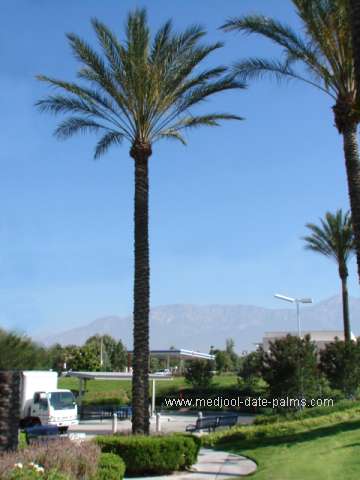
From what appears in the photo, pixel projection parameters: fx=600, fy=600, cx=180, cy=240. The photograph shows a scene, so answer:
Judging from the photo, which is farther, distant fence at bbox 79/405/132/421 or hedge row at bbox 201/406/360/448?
distant fence at bbox 79/405/132/421

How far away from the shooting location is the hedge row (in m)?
19.9

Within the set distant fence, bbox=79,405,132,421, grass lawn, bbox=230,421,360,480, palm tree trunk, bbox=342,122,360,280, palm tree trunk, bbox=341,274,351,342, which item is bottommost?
distant fence, bbox=79,405,132,421

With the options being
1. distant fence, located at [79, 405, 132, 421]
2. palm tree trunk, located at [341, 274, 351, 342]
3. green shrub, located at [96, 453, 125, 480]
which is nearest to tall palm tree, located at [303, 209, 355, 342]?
palm tree trunk, located at [341, 274, 351, 342]

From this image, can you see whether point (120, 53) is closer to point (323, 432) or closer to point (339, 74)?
point (339, 74)

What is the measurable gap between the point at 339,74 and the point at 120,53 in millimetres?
6207

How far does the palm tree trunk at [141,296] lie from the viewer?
15.6 m

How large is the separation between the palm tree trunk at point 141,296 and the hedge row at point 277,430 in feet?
17.5

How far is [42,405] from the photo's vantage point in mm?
29922

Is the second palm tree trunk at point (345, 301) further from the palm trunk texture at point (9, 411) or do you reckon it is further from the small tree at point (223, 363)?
the small tree at point (223, 363)

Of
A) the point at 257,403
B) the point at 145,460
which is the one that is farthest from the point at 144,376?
the point at 257,403

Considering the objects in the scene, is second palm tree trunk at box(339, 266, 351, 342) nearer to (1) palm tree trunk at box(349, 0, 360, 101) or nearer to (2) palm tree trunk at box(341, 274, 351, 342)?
(2) palm tree trunk at box(341, 274, 351, 342)

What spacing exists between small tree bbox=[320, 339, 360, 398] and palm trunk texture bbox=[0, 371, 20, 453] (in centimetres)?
2570

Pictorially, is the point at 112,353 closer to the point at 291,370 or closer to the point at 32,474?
the point at 291,370

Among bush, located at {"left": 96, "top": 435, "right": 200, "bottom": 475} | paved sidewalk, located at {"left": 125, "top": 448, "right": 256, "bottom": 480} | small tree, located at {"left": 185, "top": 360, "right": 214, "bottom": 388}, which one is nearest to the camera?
bush, located at {"left": 96, "top": 435, "right": 200, "bottom": 475}
